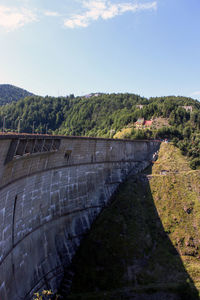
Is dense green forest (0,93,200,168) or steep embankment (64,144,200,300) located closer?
steep embankment (64,144,200,300)

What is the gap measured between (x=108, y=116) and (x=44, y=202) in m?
84.8

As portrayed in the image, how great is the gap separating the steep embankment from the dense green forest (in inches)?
442

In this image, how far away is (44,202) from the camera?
94.8 feet

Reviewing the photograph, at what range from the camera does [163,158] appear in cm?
5669

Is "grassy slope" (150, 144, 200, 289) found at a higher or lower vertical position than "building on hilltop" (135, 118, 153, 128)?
lower

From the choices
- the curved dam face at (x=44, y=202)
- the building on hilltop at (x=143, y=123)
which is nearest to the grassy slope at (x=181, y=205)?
the curved dam face at (x=44, y=202)

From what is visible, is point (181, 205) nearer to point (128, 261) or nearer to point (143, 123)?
point (128, 261)

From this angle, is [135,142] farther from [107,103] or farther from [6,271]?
[107,103]

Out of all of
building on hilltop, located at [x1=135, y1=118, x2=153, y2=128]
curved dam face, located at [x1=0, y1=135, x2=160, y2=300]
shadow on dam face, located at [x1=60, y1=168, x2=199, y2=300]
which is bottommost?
shadow on dam face, located at [x1=60, y1=168, x2=199, y2=300]

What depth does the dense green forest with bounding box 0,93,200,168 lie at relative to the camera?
2611 inches

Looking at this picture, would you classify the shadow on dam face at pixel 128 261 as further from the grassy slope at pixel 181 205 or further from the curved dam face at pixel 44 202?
the curved dam face at pixel 44 202

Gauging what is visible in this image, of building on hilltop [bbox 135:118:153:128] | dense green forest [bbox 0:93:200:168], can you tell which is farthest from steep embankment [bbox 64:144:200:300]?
building on hilltop [bbox 135:118:153:128]

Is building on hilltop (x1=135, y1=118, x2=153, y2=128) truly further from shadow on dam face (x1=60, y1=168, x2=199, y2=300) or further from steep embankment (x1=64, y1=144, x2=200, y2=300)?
shadow on dam face (x1=60, y1=168, x2=199, y2=300)

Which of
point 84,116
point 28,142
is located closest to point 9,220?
point 28,142
